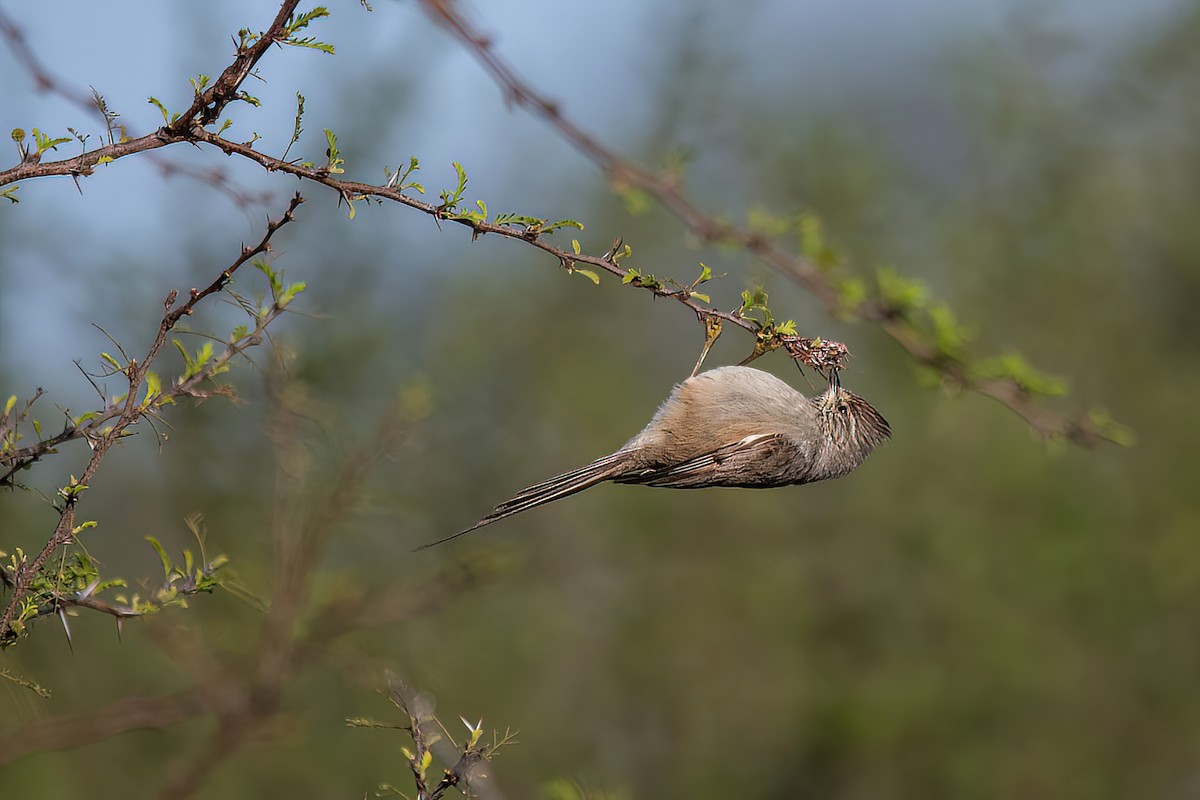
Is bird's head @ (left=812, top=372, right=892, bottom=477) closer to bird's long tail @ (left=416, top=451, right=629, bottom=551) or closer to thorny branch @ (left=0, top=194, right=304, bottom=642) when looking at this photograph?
bird's long tail @ (left=416, top=451, right=629, bottom=551)

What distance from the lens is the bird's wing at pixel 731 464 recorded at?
5199 millimetres

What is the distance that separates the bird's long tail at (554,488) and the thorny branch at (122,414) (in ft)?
5.54

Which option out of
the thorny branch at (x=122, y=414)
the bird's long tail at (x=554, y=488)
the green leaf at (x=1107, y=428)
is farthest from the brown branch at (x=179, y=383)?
the green leaf at (x=1107, y=428)

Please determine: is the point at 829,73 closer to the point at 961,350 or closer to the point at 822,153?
the point at 822,153

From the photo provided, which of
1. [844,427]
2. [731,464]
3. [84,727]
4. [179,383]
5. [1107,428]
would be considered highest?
[844,427]

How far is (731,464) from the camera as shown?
522 centimetres

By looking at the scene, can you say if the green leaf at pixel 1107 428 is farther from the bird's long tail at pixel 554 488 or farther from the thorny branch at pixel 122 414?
the bird's long tail at pixel 554 488

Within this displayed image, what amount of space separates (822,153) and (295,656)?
11420 millimetres

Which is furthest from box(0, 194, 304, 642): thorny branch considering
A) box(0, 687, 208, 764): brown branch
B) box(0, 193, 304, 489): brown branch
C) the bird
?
the bird

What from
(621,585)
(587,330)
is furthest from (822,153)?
(621,585)

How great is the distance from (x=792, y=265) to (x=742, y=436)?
2973mm

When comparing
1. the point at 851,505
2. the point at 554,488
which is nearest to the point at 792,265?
the point at 554,488

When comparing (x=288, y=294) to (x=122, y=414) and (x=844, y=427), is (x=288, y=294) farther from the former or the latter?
(x=844, y=427)

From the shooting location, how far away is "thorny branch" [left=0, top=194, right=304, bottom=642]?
2518 millimetres
